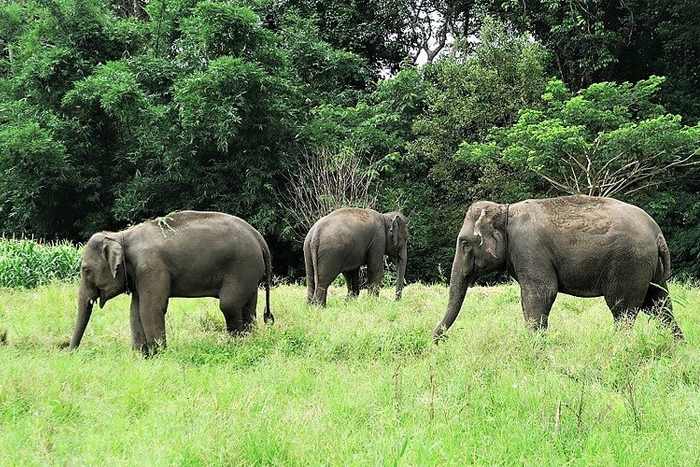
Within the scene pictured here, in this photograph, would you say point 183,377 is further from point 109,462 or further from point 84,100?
point 84,100

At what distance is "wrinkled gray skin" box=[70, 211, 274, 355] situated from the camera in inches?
218

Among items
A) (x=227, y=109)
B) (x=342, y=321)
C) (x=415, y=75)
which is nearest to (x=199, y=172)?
(x=227, y=109)

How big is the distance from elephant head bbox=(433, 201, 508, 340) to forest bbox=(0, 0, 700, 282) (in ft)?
25.0

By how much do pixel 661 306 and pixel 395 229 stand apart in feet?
14.9

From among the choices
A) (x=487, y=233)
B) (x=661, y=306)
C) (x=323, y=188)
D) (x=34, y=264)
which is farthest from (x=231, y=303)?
(x=323, y=188)

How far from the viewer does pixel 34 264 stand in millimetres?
10680

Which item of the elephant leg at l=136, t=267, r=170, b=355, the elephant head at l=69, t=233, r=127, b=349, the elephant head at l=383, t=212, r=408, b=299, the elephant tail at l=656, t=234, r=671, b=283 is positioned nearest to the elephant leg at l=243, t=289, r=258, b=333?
the elephant leg at l=136, t=267, r=170, b=355

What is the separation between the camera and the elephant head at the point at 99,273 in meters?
5.55

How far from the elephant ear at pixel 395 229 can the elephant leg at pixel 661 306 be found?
169 inches

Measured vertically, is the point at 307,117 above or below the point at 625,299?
above

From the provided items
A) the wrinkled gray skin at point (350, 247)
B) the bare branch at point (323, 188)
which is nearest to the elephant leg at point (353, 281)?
the wrinkled gray skin at point (350, 247)

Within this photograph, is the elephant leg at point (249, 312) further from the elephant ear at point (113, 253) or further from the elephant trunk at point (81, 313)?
the elephant trunk at point (81, 313)

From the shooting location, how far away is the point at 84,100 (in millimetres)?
16047

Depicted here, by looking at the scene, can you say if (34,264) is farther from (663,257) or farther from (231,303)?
(663,257)
